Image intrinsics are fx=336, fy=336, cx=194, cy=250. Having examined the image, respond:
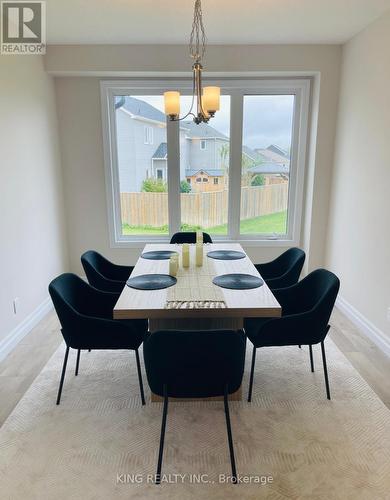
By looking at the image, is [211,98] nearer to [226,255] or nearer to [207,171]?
[226,255]

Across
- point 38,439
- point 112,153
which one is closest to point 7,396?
point 38,439

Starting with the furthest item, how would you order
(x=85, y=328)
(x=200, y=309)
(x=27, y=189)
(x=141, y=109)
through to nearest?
(x=141, y=109) → (x=27, y=189) → (x=85, y=328) → (x=200, y=309)

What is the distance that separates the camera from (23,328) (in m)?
3.02

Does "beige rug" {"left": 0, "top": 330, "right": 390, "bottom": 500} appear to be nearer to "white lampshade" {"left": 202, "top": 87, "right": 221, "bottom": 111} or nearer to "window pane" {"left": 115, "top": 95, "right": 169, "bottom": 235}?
"white lampshade" {"left": 202, "top": 87, "right": 221, "bottom": 111}

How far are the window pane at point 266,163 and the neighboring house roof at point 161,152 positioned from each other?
3.07ft

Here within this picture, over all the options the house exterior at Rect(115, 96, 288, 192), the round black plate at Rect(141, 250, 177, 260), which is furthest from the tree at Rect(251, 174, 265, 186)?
the round black plate at Rect(141, 250, 177, 260)

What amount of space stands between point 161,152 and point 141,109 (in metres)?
0.53

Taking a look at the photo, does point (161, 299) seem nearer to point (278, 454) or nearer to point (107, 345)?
point (107, 345)

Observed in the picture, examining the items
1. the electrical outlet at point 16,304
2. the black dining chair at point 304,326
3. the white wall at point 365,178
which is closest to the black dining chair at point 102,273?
the electrical outlet at point 16,304

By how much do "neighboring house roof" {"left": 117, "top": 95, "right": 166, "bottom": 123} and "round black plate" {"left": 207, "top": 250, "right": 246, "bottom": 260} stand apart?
75.1 inches

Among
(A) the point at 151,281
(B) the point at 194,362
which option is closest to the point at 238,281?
(A) the point at 151,281

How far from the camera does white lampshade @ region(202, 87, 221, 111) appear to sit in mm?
2127

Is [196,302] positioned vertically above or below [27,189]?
below

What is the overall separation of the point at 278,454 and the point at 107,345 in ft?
A: 3.70
